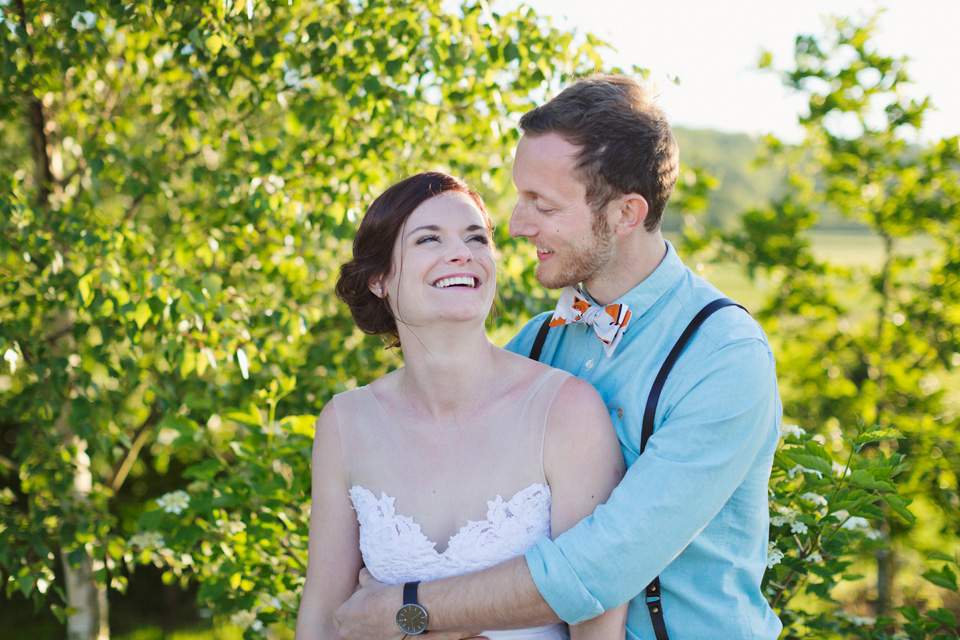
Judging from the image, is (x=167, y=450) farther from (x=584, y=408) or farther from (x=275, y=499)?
(x=584, y=408)

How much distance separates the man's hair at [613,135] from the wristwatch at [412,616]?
1185mm

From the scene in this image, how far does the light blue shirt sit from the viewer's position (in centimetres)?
172

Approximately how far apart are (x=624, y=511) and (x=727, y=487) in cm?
26

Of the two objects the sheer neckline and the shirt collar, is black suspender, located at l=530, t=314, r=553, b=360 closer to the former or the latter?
the shirt collar

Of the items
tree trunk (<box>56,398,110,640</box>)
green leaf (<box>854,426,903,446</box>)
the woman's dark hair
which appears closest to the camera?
green leaf (<box>854,426,903,446</box>)

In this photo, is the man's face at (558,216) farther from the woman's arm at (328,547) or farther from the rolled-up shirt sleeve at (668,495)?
the woman's arm at (328,547)

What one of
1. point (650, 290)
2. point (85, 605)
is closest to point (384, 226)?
point (650, 290)

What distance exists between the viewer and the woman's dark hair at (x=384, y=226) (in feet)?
7.35

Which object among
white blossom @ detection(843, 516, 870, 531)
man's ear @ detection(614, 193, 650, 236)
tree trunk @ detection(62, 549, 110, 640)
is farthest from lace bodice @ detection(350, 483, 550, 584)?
tree trunk @ detection(62, 549, 110, 640)

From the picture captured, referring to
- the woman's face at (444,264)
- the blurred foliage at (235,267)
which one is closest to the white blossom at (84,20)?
the blurred foliage at (235,267)

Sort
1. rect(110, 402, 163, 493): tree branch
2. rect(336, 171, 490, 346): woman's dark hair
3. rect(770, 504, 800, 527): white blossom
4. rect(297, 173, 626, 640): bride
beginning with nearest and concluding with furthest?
1. rect(297, 173, 626, 640): bride
2. rect(336, 171, 490, 346): woman's dark hair
3. rect(770, 504, 800, 527): white blossom
4. rect(110, 402, 163, 493): tree branch

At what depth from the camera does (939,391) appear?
4.54 metres

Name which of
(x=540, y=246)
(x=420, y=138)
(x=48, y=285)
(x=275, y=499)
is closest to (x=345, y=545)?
(x=275, y=499)

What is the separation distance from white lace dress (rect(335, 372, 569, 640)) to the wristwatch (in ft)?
0.53
